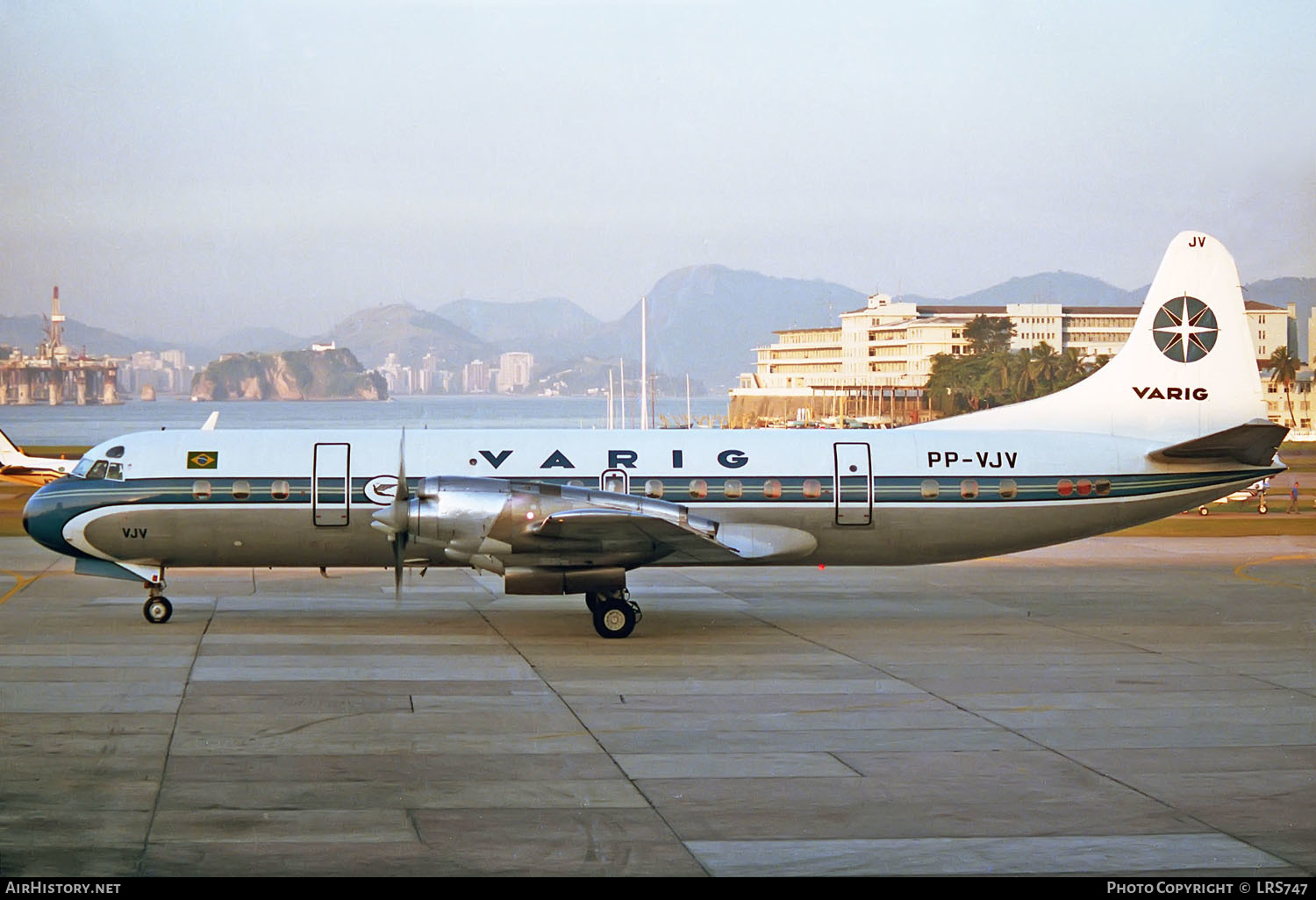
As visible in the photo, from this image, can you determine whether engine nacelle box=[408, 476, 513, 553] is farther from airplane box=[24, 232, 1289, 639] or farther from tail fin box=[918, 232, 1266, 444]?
tail fin box=[918, 232, 1266, 444]

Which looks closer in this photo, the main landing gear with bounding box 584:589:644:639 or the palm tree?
the main landing gear with bounding box 584:589:644:639

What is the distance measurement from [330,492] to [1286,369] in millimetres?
127103

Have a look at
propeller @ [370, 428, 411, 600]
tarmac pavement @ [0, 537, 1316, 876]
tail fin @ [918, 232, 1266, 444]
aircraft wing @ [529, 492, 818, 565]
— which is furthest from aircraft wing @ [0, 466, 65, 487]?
tail fin @ [918, 232, 1266, 444]

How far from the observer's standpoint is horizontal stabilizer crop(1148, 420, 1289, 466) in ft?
75.2

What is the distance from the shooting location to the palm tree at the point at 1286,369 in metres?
129

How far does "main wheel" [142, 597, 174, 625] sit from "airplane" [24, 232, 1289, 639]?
1.3 inches

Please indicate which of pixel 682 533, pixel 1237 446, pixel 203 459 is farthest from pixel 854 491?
pixel 203 459

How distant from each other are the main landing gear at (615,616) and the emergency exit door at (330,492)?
4.50m

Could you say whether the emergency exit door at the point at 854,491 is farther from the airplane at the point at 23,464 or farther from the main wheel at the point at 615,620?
the airplane at the point at 23,464

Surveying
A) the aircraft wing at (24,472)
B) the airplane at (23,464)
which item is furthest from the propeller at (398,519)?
the aircraft wing at (24,472)

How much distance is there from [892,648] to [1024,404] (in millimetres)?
6813

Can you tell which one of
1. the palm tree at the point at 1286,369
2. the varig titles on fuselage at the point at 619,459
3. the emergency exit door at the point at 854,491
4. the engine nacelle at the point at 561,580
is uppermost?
the palm tree at the point at 1286,369

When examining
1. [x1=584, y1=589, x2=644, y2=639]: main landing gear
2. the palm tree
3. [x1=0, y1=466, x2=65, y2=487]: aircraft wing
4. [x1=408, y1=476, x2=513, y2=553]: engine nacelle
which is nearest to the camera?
[x1=408, y1=476, x2=513, y2=553]: engine nacelle

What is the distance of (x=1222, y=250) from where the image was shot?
81.9ft
